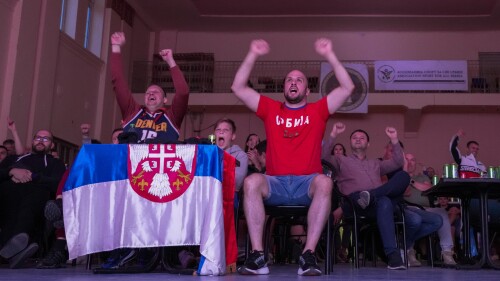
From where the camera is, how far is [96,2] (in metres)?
10.9

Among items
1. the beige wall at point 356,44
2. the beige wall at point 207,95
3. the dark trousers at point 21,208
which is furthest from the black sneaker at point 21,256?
the beige wall at point 356,44

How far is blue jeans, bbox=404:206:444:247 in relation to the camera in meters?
4.09

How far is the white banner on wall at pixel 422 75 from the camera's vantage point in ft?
37.3

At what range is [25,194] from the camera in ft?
12.7

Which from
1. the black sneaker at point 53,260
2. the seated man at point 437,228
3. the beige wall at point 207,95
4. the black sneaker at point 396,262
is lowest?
the black sneaker at point 53,260

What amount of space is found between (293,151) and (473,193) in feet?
5.17

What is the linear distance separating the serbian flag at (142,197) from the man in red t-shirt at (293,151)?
25 centimetres

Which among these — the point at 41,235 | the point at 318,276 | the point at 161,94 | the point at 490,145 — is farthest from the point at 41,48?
the point at 490,145

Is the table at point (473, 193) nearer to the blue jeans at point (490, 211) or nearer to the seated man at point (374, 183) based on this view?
the blue jeans at point (490, 211)

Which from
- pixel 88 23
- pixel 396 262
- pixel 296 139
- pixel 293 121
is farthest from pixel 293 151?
pixel 88 23

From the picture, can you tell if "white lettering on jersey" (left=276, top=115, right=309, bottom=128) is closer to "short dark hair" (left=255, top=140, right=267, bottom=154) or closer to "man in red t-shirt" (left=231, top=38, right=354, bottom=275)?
A: "man in red t-shirt" (left=231, top=38, right=354, bottom=275)

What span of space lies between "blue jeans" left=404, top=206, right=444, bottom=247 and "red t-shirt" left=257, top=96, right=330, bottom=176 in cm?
124

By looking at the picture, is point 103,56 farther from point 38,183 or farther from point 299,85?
point 299,85

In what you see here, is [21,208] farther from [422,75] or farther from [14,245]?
[422,75]
